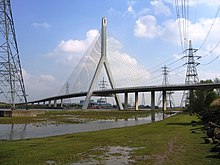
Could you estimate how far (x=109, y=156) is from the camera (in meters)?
13.2

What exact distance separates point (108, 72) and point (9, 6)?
48.5m

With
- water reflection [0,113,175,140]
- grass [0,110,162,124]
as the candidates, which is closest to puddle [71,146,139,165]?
water reflection [0,113,175,140]

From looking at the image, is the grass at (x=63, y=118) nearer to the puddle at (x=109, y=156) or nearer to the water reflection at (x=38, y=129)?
the water reflection at (x=38, y=129)

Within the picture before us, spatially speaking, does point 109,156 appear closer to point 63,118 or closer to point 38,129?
point 38,129

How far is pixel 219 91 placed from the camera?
3974 inches

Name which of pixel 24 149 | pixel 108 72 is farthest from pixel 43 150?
pixel 108 72

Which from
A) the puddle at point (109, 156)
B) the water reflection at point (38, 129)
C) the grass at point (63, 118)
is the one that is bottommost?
the water reflection at point (38, 129)

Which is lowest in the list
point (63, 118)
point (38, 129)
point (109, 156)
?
point (38, 129)

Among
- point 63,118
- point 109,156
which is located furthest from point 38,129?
point 63,118

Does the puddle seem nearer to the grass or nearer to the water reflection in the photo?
the water reflection

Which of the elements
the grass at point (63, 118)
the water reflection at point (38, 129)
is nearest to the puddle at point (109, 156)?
the water reflection at point (38, 129)

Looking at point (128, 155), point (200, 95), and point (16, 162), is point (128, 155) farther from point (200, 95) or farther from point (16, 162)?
point (200, 95)

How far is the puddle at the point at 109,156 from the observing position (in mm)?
11875

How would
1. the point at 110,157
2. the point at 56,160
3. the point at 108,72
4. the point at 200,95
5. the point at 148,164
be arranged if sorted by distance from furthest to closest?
the point at 108,72, the point at 200,95, the point at 110,157, the point at 56,160, the point at 148,164
